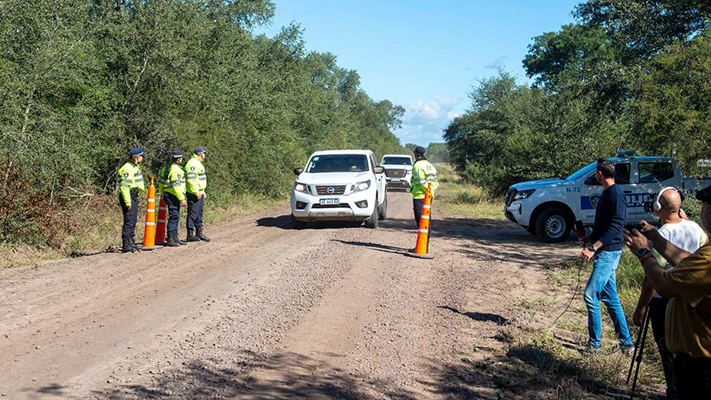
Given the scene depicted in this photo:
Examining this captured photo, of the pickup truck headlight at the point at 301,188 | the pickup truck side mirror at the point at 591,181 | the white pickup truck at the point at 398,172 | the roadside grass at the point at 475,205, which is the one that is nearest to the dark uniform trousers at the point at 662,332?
the pickup truck side mirror at the point at 591,181

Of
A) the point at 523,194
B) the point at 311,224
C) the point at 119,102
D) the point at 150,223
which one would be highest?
the point at 119,102

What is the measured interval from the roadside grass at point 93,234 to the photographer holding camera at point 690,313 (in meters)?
9.48

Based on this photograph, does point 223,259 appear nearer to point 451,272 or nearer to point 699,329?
point 451,272

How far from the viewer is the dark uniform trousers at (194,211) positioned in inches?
483

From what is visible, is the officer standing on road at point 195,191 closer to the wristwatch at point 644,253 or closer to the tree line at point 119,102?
the tree line at point 119,102

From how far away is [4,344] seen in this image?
18.7 ft

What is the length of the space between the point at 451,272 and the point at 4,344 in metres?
6.50

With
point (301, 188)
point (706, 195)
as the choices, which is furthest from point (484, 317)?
point (301, 188)

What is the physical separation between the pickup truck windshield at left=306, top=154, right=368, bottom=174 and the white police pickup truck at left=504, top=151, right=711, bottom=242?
4043mm

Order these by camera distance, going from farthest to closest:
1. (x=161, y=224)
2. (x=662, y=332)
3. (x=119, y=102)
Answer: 1. (x=119, y=102)
2. (x=161, y=224)
3. (x=662, y=332)

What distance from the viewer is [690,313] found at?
349cm

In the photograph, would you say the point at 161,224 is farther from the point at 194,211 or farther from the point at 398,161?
the point at 398,161

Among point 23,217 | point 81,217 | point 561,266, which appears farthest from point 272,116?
point 561,266

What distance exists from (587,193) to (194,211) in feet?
28.2
